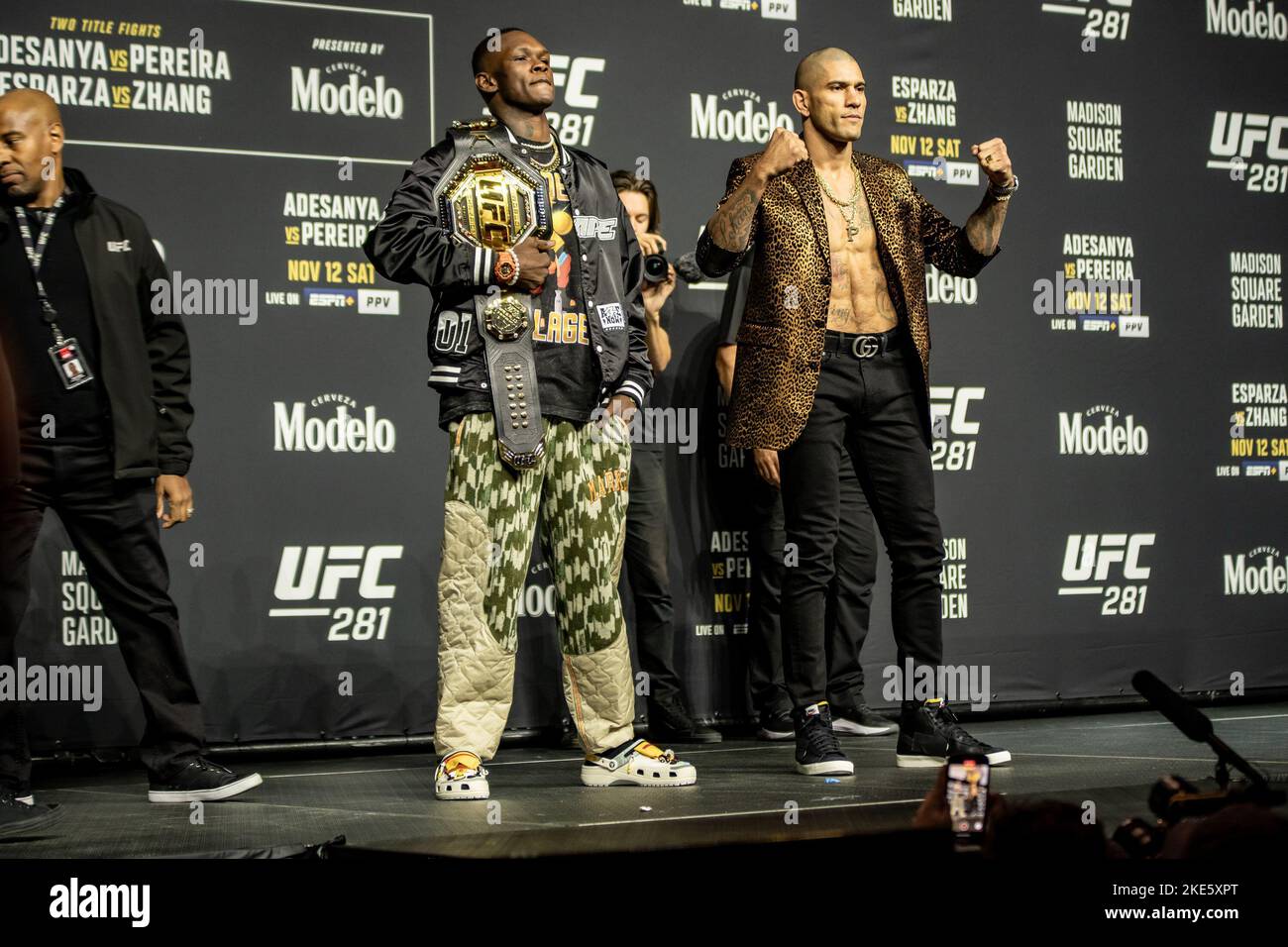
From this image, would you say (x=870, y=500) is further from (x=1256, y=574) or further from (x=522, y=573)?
(x=1256, y=574)

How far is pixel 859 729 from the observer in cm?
524

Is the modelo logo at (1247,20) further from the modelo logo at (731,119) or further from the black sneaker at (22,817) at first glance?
the black sneaker at (22,817)

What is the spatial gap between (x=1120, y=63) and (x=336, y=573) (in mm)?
4137

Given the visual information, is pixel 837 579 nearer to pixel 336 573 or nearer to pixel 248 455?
pixel 336 573

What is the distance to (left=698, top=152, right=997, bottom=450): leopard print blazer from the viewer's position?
3990 mm

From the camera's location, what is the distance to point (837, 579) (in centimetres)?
528

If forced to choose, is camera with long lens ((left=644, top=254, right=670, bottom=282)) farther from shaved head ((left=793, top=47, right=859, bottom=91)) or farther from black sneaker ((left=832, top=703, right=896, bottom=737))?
black sneaker ((left=832, top=703, right=896, bottom=737))

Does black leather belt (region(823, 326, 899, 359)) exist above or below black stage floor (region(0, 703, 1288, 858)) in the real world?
above

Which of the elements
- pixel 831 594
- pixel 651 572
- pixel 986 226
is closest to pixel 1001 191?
pixel 986 226

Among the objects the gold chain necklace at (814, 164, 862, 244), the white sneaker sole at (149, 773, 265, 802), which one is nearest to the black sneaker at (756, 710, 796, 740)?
the gold chain necklace at (814, 164, 862, 244)

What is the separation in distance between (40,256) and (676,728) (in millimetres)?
2757

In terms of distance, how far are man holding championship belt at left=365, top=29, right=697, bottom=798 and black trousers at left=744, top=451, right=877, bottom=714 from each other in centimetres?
154

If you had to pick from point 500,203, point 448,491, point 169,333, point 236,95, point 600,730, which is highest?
point 236,95

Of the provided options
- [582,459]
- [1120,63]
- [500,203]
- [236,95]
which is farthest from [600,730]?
[1120,63]
